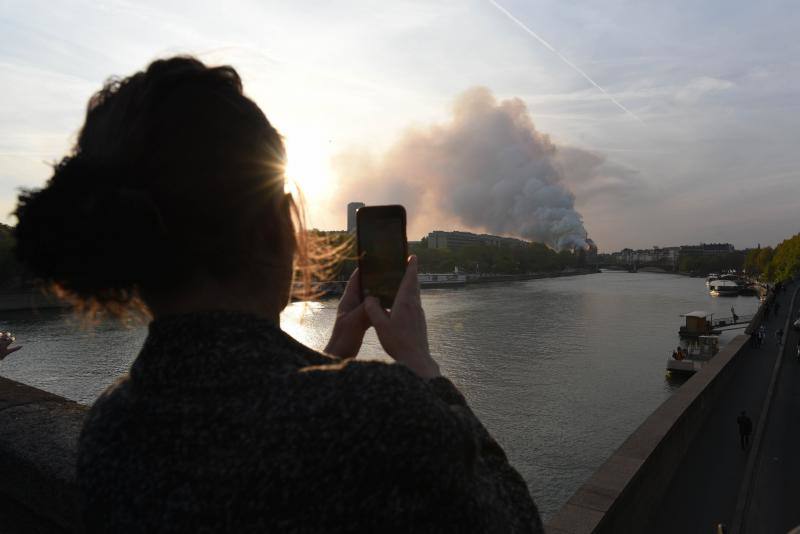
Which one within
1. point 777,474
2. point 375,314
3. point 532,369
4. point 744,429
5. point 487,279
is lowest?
point 532,369

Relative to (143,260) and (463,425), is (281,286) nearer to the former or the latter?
(143,260)

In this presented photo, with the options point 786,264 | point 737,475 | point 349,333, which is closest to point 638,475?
point 737,475

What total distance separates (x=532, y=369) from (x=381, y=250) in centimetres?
1900

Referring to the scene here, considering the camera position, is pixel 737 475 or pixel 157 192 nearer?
pixel 157 192

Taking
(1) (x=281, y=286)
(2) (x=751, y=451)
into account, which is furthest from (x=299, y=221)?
(2) (x=751, y=451)

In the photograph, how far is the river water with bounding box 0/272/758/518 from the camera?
12.4m

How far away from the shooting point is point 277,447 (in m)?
0.58

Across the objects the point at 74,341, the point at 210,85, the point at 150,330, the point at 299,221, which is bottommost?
the point at 74,341

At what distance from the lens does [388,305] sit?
1059 millimetres

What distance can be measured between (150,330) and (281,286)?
0.57 ft

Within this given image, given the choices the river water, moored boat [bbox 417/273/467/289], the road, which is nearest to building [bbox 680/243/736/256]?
moored boat [bbox 417/273/467/289]

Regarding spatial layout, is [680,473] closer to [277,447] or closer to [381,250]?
[381,250]

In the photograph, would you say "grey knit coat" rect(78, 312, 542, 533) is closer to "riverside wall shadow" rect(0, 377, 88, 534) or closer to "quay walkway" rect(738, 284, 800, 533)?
"riverside wall shadow" rect(0, 377, 88, 534)

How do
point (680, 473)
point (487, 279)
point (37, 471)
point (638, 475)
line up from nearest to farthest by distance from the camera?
point (37, 471) → point (638, 475) → point (680, 473) → point (487, 279)
